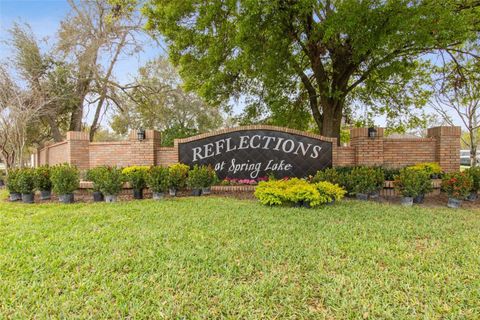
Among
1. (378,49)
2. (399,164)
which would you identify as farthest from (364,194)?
(378,49)

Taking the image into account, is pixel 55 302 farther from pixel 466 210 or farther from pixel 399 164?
pixel 399 164

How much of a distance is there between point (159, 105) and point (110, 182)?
15675mm

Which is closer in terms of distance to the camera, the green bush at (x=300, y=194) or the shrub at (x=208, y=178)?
the green bush at (x=300, y=194)

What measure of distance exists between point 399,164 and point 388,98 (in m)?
5.02

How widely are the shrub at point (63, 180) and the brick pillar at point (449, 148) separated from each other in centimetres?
967

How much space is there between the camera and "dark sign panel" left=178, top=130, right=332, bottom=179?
24.1 feet

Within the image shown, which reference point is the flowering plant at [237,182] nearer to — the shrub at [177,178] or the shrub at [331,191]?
the shrub at [177,178]

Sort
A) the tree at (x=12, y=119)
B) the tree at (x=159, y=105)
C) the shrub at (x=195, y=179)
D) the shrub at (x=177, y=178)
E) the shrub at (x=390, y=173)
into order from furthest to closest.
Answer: the tree at (x=159, y=105)
the tree at (x=12, y=119)
the shrub at (x=390, y=173)
the shrub at (x=195, y=179)
the shrub at (x=177, y=178)

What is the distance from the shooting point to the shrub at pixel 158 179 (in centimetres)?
577

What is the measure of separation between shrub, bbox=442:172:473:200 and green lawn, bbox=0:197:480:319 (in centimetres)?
115

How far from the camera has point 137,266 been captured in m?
2.59

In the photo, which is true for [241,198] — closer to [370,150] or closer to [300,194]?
[300,194]

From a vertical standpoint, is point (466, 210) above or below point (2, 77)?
below

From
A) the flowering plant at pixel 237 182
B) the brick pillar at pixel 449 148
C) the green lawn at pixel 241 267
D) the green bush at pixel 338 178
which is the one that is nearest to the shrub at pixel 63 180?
the green lawn at pixel 241 267
